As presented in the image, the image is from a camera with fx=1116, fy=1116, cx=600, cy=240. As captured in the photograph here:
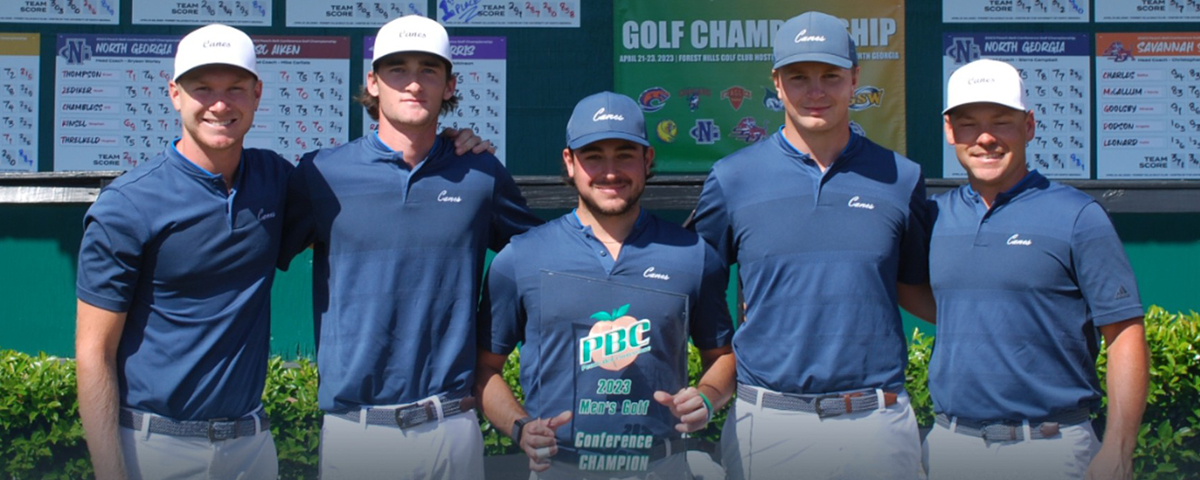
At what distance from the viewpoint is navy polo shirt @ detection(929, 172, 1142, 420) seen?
11.3 ft

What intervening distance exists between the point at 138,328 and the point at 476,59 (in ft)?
12.0

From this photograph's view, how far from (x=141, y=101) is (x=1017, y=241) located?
17.3ft

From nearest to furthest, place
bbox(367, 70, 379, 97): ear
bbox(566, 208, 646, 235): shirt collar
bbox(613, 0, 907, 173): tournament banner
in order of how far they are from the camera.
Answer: bbox(566, 208, 646, 235): shirt collar, bbox(367, 70, 379, 97): ear, bbox(613, 0, 907, 173): tournament banner

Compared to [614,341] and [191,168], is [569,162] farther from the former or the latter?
[191,168]

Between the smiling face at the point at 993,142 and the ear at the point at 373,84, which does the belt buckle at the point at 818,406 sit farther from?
the ear at the point at 373,84

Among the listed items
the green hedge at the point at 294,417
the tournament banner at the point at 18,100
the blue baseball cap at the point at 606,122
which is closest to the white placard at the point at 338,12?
the tournament banner at the point at 18,100

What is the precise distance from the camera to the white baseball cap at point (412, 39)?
366 cm

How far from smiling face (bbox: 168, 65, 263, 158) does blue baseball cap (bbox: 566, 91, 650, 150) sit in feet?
3.48

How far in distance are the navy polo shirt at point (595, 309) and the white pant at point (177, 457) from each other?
2.94 ft

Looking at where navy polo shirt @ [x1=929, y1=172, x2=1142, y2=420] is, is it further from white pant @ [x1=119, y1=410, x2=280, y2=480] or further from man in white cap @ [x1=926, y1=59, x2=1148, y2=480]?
white pant @ [x1=119, y1=410, x2=280, y2=480]

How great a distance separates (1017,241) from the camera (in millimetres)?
3514

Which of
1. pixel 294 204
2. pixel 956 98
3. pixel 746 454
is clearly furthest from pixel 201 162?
pixel 956 98

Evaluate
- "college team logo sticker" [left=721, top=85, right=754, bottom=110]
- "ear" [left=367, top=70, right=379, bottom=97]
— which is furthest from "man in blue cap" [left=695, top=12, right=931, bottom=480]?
"college team logo sticker" [left=721, top=85, right=754, bottom=110]

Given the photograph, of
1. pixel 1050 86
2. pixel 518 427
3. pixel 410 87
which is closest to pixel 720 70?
pixel 1050 86
